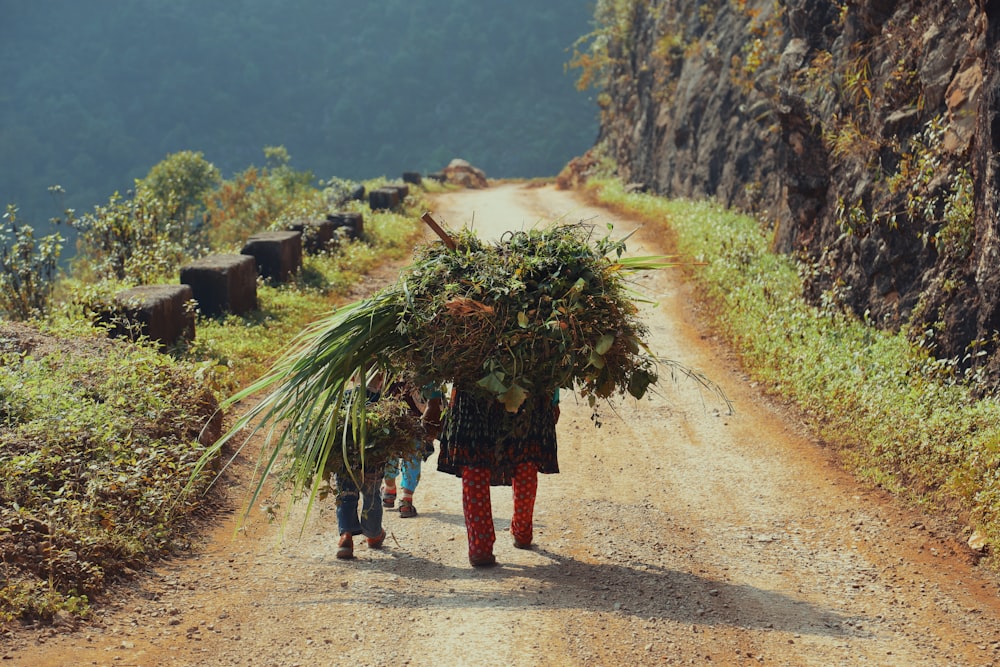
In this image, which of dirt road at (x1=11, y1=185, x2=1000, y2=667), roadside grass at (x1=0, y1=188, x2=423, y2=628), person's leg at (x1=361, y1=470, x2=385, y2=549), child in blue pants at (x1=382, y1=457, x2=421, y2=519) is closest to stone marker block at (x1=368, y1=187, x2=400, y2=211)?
roadside grass at (x1=0, y1=188, x2=423, y2=628)

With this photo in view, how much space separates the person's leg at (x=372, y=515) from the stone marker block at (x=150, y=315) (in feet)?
12.1

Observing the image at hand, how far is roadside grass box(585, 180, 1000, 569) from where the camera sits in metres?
6.39

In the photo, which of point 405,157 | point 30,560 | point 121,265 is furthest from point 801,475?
point 405,157

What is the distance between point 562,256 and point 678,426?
3830 mm

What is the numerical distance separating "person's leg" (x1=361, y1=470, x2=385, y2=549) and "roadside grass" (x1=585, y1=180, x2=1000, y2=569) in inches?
142

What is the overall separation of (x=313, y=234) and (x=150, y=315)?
21.7 ft

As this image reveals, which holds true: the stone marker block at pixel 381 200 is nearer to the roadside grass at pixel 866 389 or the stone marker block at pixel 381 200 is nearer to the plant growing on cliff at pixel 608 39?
the plant growing on cliff at pixel 608 39

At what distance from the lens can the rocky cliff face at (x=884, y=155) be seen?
776cm

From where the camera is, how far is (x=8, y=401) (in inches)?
245

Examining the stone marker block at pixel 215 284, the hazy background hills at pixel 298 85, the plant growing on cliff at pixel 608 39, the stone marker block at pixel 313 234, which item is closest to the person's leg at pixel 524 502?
the stone marker block at pixel 215 284

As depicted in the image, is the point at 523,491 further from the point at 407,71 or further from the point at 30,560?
the point at 407,71

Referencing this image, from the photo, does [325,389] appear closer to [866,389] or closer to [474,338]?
[474,338]

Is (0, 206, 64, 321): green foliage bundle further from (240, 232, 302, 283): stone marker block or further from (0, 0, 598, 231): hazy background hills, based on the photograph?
(0, 0, 598, 231): hazy background hills

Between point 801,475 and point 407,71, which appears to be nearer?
point 801,475
